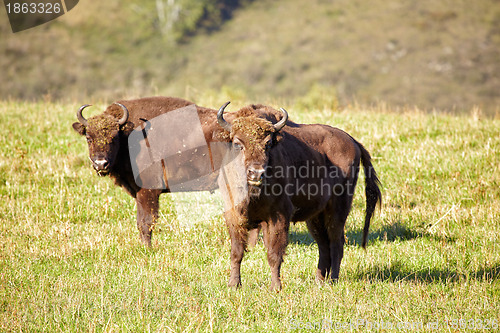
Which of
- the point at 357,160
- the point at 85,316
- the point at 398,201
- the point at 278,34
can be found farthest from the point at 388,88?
the point at 85,316

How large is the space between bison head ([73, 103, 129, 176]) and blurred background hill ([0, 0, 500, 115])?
115 ft

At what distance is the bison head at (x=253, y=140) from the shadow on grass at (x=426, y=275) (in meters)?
2.18

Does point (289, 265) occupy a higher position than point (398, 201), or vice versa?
point (289, 265)

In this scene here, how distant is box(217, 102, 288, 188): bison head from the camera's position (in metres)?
5.58

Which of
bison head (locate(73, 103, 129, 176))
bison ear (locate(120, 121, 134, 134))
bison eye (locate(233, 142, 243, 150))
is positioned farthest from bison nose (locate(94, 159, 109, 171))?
bison eye (locate(233, 142, 243, 150))

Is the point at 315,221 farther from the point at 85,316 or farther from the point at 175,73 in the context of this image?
the point at 175,73

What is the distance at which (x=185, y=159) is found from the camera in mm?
8523

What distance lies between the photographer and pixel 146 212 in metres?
8.37

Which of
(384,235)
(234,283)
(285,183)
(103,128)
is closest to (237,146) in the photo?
(285,183)

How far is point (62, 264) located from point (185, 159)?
2.54 meters

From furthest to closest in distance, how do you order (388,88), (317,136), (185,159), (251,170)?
(388,88) → (185,159) → (317,136) → (251,170)

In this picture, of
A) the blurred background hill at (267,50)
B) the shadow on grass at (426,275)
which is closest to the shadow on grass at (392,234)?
the shadow on grass at (426,275)

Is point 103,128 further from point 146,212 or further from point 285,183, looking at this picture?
point 285,183

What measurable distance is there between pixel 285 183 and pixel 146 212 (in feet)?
10.3
